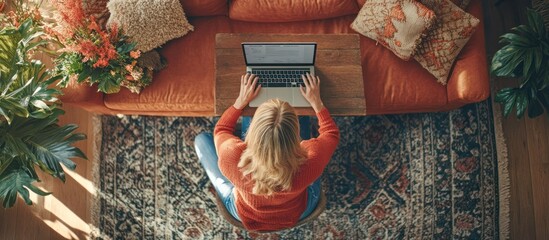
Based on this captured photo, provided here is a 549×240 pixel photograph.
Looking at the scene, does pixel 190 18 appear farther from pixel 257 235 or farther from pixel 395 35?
pixel 257 235

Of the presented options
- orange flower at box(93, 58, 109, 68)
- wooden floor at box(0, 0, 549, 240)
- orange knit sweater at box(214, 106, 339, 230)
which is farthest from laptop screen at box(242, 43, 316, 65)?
wooden floor at box(0, 0, 549, 240)

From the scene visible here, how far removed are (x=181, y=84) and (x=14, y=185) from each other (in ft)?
3.09

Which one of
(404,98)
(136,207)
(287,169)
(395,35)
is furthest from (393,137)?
(136,207)

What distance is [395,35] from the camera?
7.95 feet

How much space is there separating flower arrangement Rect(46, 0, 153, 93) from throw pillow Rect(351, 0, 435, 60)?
3.95 feet

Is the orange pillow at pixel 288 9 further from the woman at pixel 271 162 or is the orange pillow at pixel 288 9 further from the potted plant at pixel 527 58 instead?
the potted plant at pixel 527 58

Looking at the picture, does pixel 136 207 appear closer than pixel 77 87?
No

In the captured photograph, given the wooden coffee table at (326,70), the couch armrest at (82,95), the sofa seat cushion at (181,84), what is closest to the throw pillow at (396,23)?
the wooden coffee table at (326,70)

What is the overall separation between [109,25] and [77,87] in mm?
356

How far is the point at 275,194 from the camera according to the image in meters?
1.81

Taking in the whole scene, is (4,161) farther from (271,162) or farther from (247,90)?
(271,162)

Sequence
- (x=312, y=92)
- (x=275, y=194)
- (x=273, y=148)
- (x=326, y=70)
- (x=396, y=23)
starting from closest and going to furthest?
(x=273, y=148)
(x=275, y=194)
(x=312, y=92)
(x=326, y=70)
(x=396, y=23)

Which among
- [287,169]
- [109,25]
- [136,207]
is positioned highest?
[109,25]

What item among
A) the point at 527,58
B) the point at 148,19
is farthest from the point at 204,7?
the point at 527,58
